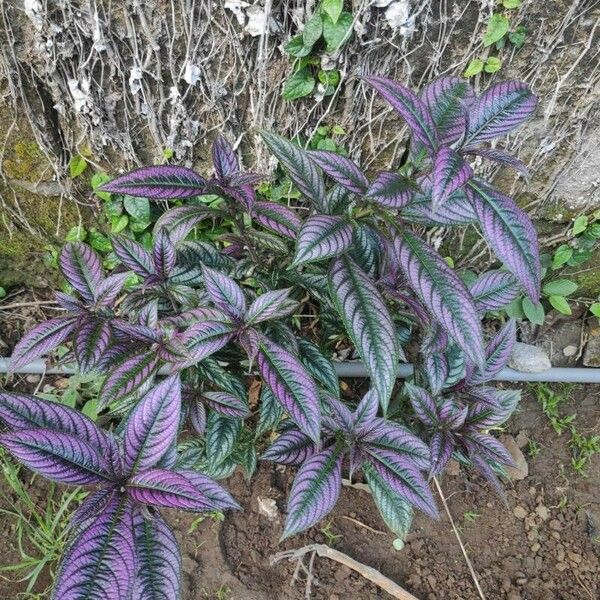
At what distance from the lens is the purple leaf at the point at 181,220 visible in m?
1.41

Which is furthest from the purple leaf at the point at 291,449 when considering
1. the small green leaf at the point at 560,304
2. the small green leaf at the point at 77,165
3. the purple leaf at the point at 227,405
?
the small green leaf at the point at 560,304

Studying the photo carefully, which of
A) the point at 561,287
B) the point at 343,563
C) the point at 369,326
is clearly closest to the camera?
the point at 369,326

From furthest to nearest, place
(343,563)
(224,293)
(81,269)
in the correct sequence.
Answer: (343,563)
(81,269)
(224,293)

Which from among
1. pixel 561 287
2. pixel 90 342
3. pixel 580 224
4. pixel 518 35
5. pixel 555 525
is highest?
pixel 518 35

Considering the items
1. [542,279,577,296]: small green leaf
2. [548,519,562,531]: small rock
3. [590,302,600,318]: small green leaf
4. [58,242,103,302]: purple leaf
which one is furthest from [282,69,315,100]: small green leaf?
[548,519,562,531]: small rock

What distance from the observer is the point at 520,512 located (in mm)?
2084

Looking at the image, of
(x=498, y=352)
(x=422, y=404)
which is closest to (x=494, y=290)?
(x=498, y=352)

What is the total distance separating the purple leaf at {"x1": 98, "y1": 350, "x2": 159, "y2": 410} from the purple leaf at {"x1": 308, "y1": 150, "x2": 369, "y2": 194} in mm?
556

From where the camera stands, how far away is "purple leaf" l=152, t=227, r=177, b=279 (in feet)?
4.55

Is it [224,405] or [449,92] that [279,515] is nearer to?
[224,405]

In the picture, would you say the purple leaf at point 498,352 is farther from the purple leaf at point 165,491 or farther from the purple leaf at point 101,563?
the purple leaf at point 101,563

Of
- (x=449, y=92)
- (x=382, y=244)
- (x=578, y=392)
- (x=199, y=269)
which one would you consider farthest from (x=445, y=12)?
(x=578, y=392)

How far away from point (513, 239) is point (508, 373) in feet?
4.15

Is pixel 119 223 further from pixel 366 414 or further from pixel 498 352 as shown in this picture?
pixel 498 352
